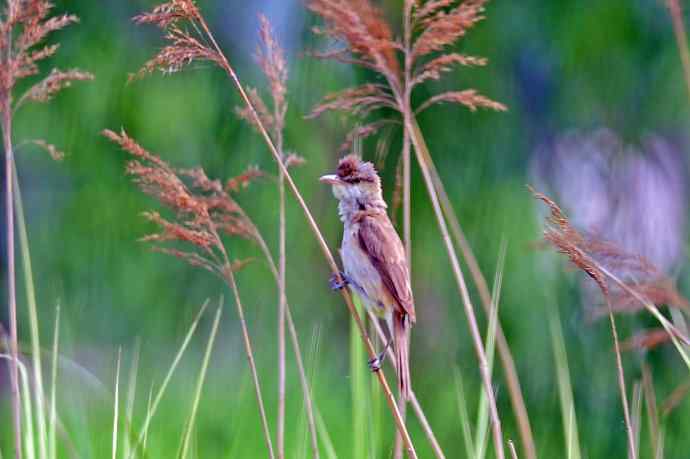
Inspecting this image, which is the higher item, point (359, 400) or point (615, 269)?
point (615, 269)

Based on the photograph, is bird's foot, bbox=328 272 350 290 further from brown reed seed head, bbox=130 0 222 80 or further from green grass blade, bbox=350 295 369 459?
brown reed seed head, bbox=130 0 222 80

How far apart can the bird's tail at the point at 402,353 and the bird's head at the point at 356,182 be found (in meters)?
0.36

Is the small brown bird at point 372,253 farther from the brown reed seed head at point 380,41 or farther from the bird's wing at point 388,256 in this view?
the brown reed seed head at point 380,41

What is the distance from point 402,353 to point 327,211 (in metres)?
2.30

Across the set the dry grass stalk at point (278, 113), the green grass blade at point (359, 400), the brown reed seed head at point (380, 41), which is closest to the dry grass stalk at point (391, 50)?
the brown reed seed head at point (380, 41)

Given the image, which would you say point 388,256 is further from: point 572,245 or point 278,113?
point 572,245

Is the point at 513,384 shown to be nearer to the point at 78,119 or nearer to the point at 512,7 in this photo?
the point at 512,7

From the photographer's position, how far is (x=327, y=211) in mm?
4691

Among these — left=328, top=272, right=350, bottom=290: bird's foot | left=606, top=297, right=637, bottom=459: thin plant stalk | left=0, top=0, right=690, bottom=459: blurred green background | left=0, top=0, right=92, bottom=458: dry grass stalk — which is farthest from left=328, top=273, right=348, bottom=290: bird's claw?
left=0, top=0, right=690, bottom=459: blurred green background

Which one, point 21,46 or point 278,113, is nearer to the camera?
point 21,46

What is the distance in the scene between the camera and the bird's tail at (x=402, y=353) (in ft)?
7.22

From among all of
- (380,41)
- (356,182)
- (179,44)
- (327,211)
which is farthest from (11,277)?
(327,211)

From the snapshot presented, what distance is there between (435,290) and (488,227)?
1.59ft

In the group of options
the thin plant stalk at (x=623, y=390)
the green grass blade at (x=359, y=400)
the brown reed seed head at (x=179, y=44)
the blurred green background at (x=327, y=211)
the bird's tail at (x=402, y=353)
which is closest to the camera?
the thin plant stalk at (x=623, y=390)
